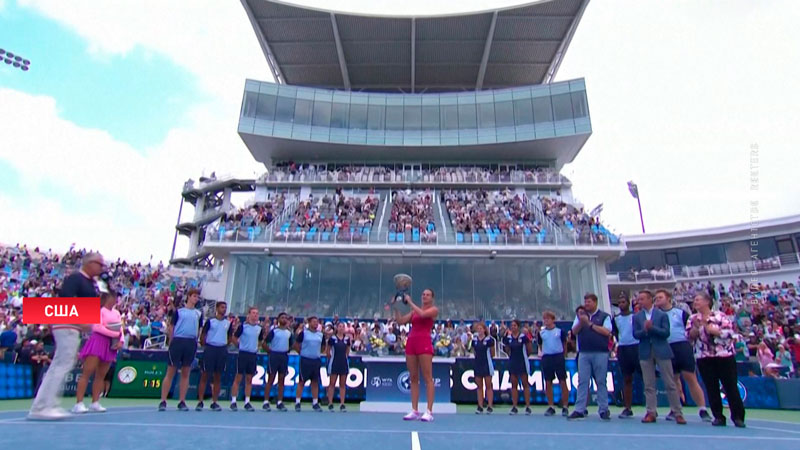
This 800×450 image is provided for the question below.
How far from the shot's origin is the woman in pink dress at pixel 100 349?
6238mm

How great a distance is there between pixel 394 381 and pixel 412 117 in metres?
30.3

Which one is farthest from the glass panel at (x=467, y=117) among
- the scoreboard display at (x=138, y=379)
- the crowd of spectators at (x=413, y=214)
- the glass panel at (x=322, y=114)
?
the scoreboard display at (x=138, y=379)

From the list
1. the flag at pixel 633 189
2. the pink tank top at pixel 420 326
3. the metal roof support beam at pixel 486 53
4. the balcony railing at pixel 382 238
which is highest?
the metal roof support beam at pixel 486 53

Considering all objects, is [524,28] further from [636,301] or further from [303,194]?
[636,301]

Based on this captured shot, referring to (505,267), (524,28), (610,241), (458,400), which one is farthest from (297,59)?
(458,400)

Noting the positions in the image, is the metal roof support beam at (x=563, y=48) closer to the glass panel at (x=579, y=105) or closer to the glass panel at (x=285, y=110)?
the glass panel at (x=579, y=105)

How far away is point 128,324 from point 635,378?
17.8 metres

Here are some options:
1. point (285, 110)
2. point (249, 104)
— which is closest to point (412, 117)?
point (285, 110)

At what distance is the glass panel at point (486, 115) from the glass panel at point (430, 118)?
137 inches

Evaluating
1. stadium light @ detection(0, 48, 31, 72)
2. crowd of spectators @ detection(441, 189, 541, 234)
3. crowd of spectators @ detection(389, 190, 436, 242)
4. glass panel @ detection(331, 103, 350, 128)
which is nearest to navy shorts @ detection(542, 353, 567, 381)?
crowd of spectators @ detection(389, 190, 436, 242)

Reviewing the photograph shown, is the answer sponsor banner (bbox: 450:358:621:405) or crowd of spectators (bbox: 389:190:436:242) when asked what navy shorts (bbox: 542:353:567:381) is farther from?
crowd of spectators (bbox: 389:190:436:242)

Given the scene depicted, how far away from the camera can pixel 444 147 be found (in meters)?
36.5

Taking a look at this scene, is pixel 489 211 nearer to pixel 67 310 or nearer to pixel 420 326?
pixel 420 326

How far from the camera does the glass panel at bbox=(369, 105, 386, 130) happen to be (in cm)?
3741
